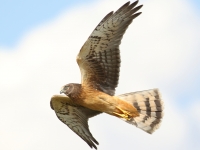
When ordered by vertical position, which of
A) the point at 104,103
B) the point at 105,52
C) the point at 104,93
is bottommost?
the point at 104,103

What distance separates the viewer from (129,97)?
59.0 feet

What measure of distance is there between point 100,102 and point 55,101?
110 centimetres

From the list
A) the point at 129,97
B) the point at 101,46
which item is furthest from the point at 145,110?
the point at 101,46

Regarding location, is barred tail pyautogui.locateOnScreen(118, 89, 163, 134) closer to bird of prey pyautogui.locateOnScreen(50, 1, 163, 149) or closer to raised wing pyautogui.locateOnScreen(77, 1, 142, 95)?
bird of prey pyautogui.locateOnScreen(50, 1, 163, 149)

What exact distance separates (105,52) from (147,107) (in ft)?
4.76

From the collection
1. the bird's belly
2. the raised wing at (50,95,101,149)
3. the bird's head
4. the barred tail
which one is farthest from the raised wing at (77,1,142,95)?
the raised wing at (50,95,101,149)

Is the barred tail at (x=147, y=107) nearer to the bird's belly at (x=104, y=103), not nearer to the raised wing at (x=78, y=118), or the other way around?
the bird's belly at (x=104, y=103)

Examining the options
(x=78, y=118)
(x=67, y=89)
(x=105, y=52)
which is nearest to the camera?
(x=67, y=89)

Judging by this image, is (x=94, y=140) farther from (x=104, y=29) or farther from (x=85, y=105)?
(x=104, y=29)

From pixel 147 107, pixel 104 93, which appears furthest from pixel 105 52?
pixel 147 107

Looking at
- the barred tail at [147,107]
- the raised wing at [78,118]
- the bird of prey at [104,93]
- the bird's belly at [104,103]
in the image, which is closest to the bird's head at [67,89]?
the bird of prey at [104,93]

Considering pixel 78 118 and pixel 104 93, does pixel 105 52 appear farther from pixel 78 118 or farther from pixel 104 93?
pixel 78 118

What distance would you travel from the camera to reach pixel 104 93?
57.3 ft

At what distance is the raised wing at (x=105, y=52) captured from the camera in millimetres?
17016
